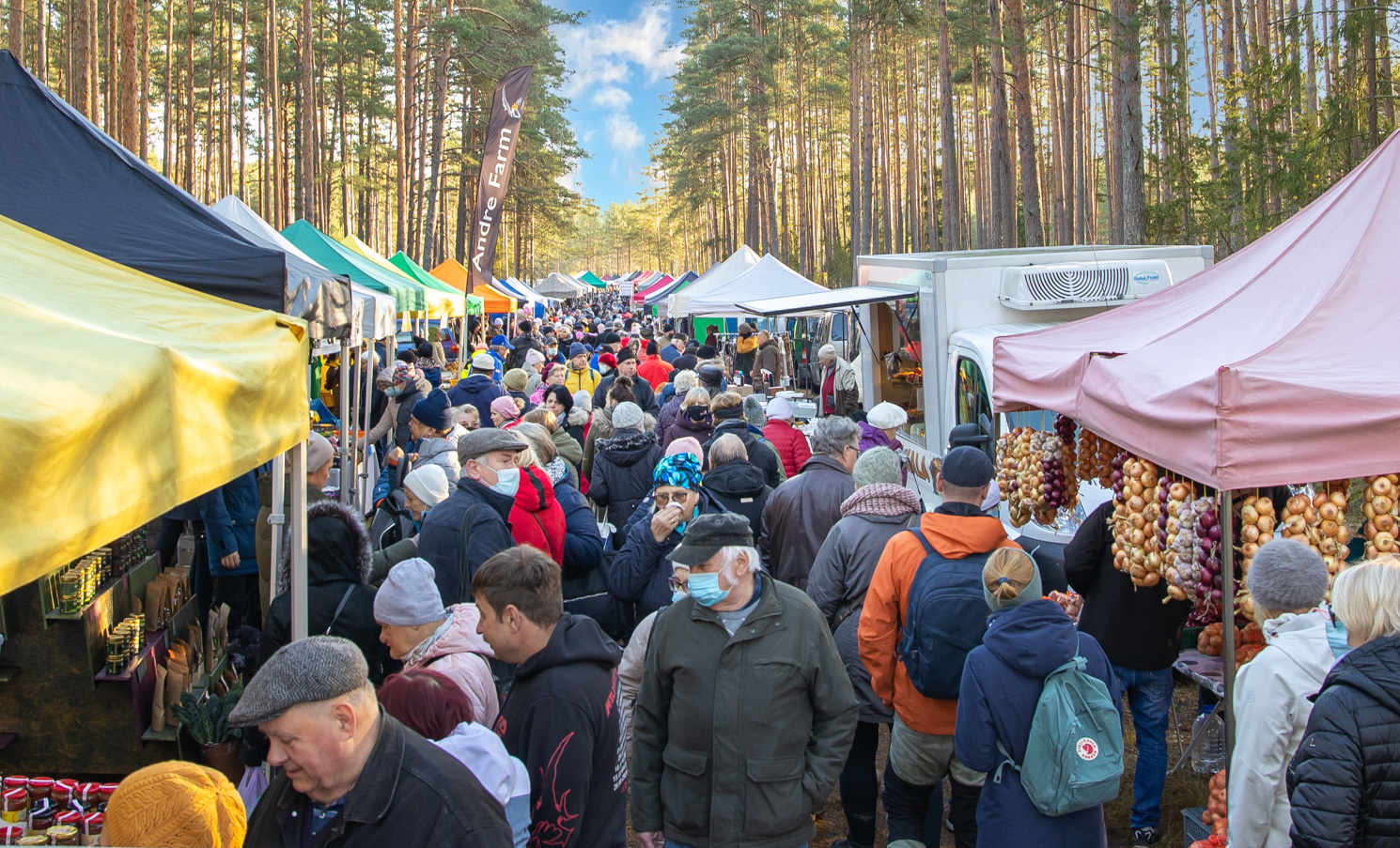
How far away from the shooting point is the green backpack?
3166 mm

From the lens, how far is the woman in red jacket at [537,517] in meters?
4.73

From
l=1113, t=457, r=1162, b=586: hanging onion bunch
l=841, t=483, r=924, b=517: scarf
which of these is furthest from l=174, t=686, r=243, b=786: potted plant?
l=1113, t=457, r=1162, b=586: hanging onion bunch

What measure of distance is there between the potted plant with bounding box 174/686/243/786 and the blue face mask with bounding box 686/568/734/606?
2.53 metres

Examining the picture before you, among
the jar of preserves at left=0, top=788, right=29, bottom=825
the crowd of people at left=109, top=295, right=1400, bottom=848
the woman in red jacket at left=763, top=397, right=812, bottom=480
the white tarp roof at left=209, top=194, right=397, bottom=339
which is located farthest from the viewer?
the white tarp roof at left=209, top=194, right=397, bottom=339

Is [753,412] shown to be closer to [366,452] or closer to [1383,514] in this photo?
[366,452]

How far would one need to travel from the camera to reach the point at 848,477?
544 centimetres

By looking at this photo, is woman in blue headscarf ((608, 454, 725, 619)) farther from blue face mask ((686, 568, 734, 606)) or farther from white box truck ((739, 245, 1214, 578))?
white box truck ((739, 245, 1214, 578))

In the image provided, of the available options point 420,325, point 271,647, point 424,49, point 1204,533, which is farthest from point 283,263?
point 424,49

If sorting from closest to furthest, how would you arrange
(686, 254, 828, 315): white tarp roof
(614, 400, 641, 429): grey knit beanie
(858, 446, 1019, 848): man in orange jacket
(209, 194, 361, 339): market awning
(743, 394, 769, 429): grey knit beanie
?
(858, 446, 1019, 848): man in orange jacket < (209, 194, 361, 339): market awning < (614, 400, 641, 429): grey knit beanie < (743, 394, 769, 429): grey knit beanie < (686, 254, 828, 315): white tarp roof

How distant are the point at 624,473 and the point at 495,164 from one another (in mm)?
11606

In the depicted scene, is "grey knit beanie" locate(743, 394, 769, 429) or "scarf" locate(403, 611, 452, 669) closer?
"scarf" locate(403, 611, 452, 669)

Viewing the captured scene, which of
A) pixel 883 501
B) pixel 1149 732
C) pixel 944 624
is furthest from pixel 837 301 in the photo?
pixel 944 624

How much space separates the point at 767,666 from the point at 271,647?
212cm

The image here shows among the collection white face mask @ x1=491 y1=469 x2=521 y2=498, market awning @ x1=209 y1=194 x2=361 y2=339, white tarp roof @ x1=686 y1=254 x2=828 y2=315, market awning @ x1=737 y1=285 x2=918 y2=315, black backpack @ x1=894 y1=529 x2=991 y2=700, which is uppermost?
white tarp roof @ x1=686 y1=254 x2=828 y2=315
